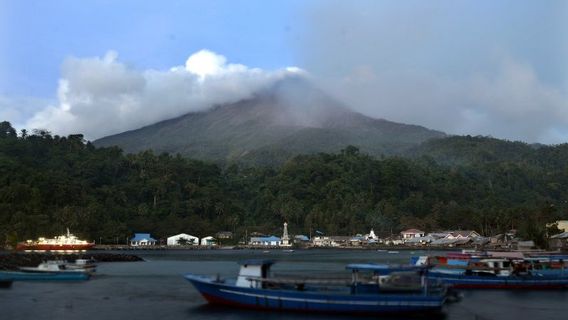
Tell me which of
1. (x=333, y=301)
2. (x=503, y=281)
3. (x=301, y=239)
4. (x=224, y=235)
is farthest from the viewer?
(x=301, y=239)

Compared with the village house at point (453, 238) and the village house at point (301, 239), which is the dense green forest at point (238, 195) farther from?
the village house at point (453, 238)

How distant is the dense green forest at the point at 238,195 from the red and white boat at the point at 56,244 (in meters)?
1.77

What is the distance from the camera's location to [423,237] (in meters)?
115

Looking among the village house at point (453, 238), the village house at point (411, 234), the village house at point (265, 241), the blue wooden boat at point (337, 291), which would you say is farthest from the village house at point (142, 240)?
the blue wooden boat at point (337, 291)

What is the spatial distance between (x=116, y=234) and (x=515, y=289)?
268ft

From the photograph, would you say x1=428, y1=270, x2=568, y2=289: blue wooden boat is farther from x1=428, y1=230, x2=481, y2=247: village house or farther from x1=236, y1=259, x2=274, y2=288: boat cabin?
x1=428, y1=230, x2=481, y2=247: village house

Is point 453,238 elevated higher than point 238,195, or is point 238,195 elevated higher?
point 238,195

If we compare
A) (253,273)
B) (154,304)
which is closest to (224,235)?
(154,304)

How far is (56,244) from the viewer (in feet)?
280

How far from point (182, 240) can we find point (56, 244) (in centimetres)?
3093

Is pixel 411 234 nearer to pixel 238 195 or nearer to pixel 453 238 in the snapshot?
pixel 453 238

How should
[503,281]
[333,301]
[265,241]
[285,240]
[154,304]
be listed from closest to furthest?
[333,301]
[154,304]
[503,281]
[265,241]
[285,240]

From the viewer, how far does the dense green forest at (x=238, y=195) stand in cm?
10075

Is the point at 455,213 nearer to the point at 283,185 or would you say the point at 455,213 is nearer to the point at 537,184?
the point at 283,185
